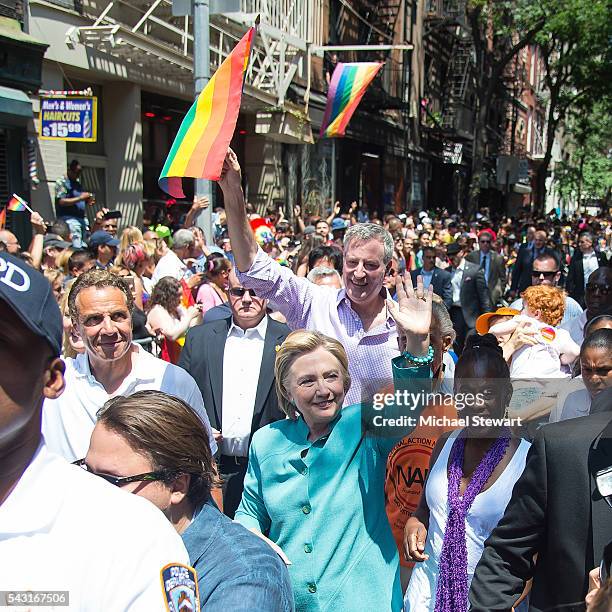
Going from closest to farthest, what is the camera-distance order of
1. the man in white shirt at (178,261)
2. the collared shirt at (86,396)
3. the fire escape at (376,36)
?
the collared shirt at (86,396) → the man in white shirt at (178,261) → the fire escape at (376,36)

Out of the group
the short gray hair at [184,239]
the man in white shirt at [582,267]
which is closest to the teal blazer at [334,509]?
the short gray hair at [184,239]

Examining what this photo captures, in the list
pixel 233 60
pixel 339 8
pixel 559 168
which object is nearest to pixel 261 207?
pixel 339 8

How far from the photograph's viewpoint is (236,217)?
3.47 m

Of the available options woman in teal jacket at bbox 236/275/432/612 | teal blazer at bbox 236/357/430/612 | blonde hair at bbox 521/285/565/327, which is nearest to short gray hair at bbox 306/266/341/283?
blonde hair at bbox 521/285/565/327

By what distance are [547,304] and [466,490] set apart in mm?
2902

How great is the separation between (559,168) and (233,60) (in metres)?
48.4

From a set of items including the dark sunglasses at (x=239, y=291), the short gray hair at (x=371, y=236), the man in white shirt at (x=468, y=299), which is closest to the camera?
the short gray hair at (x=371, y=236)

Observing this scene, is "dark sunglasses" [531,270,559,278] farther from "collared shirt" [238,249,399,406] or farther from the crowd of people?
"collared shirt" [238,249,399,406]

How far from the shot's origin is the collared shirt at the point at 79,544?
124 centimetres

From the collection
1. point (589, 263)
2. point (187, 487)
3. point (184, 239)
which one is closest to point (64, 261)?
point (184, 239)

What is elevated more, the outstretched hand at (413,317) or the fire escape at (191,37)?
the fire escape at (191,37)

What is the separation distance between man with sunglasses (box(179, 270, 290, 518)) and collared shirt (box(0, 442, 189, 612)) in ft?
8.90

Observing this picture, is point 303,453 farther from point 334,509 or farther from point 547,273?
point 547,273

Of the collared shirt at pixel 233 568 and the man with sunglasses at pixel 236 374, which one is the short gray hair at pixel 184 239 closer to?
the man with sunglasses at pixel 236 374
